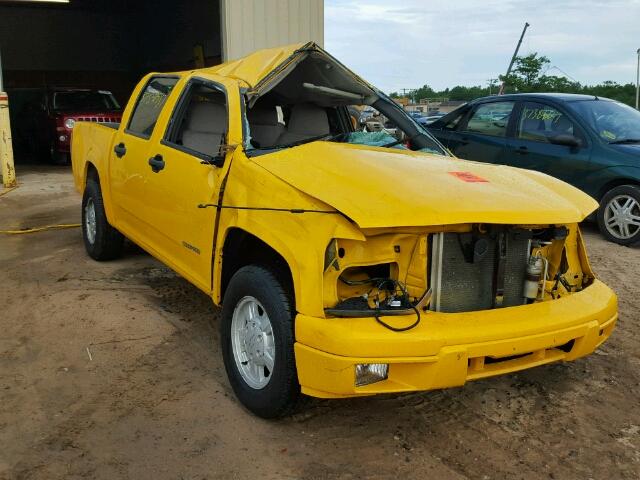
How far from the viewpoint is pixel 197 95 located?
4418 millimetres

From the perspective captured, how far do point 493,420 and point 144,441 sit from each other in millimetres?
1719

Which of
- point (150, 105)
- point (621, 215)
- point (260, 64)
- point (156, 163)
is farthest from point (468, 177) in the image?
point (621, 215)

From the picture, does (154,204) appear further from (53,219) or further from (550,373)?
(53,219)

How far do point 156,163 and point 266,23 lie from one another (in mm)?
7663

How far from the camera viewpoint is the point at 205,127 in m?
4.29

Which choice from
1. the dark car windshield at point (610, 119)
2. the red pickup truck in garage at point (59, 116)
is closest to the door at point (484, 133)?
the dark car windshield at point (610, 119)

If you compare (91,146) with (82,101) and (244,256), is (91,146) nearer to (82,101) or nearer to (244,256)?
(244,256)

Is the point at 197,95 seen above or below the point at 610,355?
above

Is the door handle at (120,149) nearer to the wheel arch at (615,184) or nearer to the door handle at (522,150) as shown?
the door handle at (522,150)

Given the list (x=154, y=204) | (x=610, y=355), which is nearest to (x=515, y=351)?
(x=610, y=355)

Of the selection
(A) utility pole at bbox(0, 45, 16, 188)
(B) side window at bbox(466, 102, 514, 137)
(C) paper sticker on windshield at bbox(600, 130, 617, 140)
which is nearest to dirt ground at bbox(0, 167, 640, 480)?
(C) paper sticker on windshield at bbox(600, 130, 617, 140)

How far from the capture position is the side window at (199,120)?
412 cm

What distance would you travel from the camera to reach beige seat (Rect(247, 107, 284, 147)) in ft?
14.3

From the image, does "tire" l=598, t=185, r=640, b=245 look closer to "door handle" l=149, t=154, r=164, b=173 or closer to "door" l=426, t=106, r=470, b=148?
"door" l=426, t=106, r=470, b=148
